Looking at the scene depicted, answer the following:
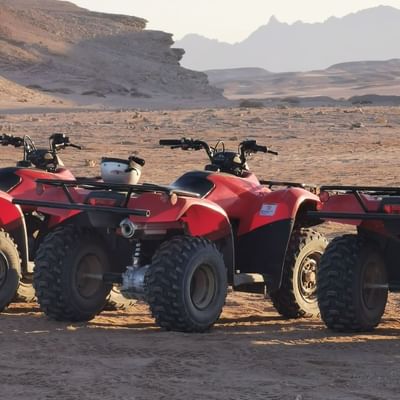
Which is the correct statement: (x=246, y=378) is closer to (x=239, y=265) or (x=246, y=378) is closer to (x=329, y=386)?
(x=329, y=386)

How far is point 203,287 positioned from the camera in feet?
30.2

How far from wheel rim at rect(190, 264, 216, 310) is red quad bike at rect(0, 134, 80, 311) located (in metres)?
1.49

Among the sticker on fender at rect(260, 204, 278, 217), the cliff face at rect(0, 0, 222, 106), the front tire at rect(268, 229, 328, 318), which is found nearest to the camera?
the sticker on fender at rect(260, 204, 278, 217)

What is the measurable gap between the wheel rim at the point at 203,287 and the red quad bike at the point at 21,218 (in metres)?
1.49

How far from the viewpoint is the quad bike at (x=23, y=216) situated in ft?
31.9

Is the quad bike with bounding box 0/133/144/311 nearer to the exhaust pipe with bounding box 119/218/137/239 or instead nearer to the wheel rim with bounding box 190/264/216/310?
the exhaust pipe with bounding box 119/218/137/239

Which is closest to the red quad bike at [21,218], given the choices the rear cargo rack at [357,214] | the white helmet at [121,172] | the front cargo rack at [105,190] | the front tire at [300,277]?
the front cargo rack at [105,190]

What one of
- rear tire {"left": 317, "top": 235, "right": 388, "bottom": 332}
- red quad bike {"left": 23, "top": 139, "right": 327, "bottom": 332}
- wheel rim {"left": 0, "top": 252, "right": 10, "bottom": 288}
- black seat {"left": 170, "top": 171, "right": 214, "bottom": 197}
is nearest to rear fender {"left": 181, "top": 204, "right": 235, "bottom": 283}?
red quad bike {"left": 23, "top": 139, "right": 327, "bottom": 332}

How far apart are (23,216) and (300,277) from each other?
2264 mm

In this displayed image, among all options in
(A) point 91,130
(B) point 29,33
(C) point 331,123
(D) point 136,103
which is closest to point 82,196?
(A) point 91,130

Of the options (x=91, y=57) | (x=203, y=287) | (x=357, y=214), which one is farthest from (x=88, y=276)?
(x=91, y=57)

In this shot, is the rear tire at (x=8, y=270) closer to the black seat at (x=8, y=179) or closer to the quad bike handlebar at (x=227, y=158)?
the black seat at (x=8, y=179)

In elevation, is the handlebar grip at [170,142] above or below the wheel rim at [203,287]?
above

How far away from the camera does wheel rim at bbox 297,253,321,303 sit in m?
10.2
